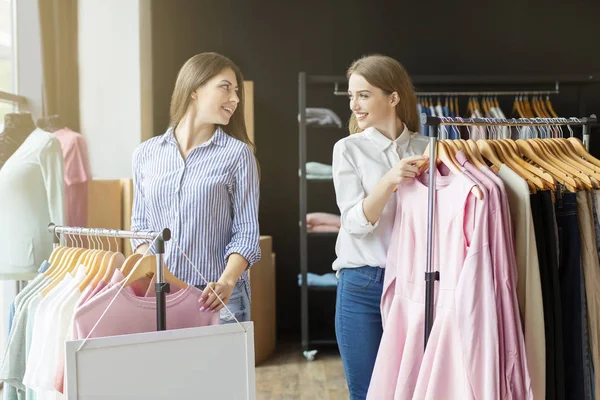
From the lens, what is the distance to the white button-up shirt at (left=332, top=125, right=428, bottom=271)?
1.89 metres

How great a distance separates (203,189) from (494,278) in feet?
2.70

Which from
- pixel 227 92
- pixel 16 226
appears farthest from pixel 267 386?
pixel 227 92

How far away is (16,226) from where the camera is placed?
231cm

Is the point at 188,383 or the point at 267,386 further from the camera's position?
the point at 267,386

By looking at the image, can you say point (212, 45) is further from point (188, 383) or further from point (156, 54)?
point (188, 383)

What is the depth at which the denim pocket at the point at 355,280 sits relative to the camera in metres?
1.90

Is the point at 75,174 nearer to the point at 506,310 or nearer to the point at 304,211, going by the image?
the point at 304,211

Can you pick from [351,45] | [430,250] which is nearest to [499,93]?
[351,45]

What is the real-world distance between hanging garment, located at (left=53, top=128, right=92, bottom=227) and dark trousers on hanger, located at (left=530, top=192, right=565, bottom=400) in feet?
6.00

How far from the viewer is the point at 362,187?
1916 mm

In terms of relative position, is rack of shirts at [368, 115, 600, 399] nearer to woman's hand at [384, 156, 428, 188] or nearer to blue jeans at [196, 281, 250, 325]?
woman's hand at [384, 156, 428, 188]

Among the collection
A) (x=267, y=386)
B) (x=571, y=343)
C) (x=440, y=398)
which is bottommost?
(x=267, y=386)

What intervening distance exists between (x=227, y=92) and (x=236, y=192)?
314 mm

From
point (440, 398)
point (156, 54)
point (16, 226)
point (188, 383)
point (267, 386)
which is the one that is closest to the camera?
point (188, 383)
